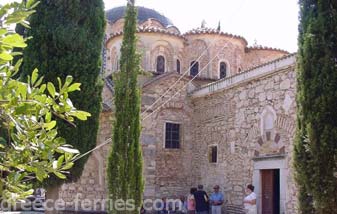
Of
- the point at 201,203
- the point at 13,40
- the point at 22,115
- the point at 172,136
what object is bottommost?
the point at 201,203

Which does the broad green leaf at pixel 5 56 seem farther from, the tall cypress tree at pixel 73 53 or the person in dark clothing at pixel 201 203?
the person in dark clothing at pixel 201 203

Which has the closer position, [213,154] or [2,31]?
[2,31]

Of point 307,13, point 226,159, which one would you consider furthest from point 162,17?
point 307,13

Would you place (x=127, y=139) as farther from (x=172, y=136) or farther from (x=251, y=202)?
(x=172, y=136)

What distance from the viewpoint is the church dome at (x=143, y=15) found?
19.9m

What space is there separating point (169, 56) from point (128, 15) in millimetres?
7908

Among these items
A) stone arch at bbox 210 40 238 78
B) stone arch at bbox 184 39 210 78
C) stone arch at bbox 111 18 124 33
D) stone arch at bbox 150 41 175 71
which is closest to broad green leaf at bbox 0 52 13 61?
stone arch at bbox 150 41 175 71

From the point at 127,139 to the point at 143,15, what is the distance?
1319 cm

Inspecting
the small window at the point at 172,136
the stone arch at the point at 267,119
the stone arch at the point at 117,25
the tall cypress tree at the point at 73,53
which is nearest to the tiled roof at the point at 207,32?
the stone arch at the point at 117,25

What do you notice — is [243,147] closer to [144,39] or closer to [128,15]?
[128,15]

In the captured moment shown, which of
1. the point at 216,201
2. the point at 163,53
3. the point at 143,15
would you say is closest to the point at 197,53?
the point at 163,53

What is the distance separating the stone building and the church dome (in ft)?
11.3

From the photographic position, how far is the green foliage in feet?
5.95

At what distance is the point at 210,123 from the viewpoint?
13.2 metres
